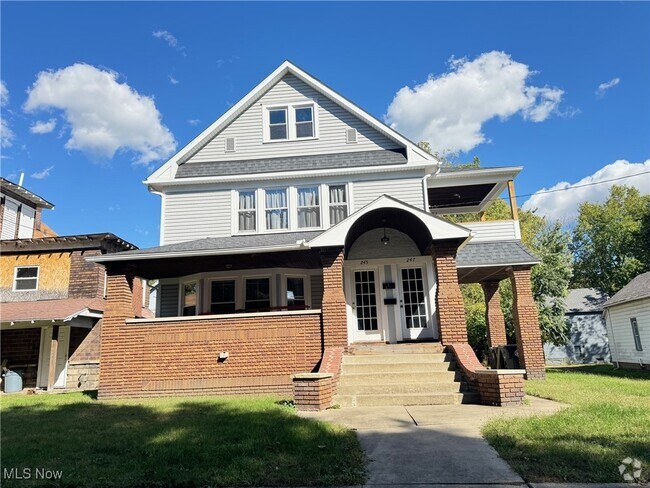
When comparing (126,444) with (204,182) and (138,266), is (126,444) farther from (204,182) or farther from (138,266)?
(204,182)

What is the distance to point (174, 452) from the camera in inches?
197

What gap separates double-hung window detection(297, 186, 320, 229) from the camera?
13688mm

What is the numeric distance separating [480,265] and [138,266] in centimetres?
913

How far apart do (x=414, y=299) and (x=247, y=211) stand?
228 inches

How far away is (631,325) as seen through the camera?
19016 millimetres

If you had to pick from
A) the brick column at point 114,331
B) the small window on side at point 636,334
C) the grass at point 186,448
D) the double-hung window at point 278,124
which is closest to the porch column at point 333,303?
the grass at point 186,448

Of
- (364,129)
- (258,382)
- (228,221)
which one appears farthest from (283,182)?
(258,382)

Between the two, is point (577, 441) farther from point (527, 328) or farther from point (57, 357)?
point (57, 357)

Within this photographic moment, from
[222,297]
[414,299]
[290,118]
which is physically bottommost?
[414,299]

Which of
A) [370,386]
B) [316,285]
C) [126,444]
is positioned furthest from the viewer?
[316,285]

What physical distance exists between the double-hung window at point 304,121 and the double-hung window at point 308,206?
206 centimetres

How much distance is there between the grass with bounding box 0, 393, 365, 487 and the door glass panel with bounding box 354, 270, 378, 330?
14.6 ft

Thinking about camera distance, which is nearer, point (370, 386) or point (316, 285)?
point (370, 386)

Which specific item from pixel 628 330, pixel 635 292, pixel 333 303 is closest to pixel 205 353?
pixel 333 303
